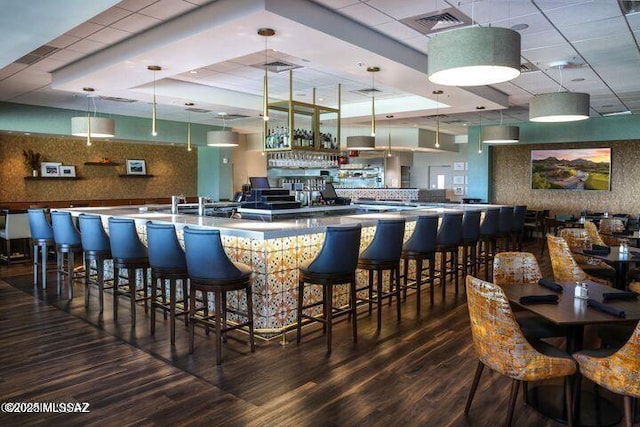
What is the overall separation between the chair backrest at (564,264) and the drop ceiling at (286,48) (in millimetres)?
2338

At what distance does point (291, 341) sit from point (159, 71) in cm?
398

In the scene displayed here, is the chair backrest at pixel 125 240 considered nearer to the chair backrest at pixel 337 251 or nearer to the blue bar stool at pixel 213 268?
the blue bar stool at pixel 213 268

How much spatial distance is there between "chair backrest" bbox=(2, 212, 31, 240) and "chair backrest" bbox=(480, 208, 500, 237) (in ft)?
25.7

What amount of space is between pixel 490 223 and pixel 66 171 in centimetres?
996

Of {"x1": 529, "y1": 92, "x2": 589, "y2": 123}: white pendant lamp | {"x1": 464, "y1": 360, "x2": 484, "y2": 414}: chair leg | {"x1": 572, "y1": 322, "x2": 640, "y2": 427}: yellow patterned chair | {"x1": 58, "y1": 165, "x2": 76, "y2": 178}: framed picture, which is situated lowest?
{"x1": 464, "y1": 360, "x2": 484, "y2": 414}: chair leg

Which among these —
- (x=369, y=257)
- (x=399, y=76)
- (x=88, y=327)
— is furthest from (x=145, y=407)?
(x=399, y=76)

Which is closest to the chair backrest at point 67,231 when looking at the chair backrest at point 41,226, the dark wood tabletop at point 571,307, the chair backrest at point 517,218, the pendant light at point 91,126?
the chair backrest at point 41,226

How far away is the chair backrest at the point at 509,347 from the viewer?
8.63ft

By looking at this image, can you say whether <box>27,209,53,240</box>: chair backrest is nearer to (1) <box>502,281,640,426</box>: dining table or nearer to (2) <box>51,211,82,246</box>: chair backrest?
(2) <box>51,211,82,246</box>: chair backrest

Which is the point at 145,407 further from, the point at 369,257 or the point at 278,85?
the point at 278,85

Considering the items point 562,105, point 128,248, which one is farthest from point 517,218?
point 128,248

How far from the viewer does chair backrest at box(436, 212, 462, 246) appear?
5977 mm

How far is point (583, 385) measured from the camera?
11.8 ft

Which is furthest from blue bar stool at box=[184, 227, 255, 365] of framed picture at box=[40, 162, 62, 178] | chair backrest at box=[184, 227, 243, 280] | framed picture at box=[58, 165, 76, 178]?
framed picture at box=[58, 165, 76, 178]
